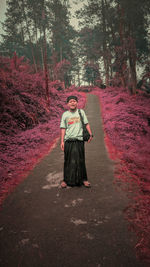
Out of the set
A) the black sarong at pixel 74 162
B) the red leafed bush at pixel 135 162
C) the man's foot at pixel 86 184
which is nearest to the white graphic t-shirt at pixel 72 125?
the black sarong at pixel 74 162

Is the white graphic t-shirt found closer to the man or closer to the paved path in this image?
the man

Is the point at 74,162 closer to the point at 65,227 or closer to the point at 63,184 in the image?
the point at 63,184

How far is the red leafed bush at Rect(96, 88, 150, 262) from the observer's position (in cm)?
227

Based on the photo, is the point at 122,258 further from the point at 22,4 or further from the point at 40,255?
the point at 22,4

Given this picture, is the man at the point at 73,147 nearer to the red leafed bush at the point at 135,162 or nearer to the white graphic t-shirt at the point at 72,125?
the white graphic t-shirt at the point at 72,125

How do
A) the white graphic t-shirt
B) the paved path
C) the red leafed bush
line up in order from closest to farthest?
1. the paved path
2. the red leafed bush
3. the white graphic t-shirt

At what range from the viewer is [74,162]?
343 cm

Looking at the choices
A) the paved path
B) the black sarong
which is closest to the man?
the black sarong

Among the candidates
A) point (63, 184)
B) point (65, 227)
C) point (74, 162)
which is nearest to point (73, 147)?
point (74, 162)

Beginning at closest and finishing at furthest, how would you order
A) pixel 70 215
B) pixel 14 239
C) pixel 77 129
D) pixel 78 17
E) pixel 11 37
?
pixel 14 239 → pixel 70 215 → pixel 77 129 → pixel 78 17 → pixel 11 37

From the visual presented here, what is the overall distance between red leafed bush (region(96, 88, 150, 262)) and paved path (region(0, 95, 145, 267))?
179 mm

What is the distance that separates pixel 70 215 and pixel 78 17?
2540 cm

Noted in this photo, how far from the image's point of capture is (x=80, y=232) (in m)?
2.26

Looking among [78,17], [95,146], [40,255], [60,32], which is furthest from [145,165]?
[60,32]
